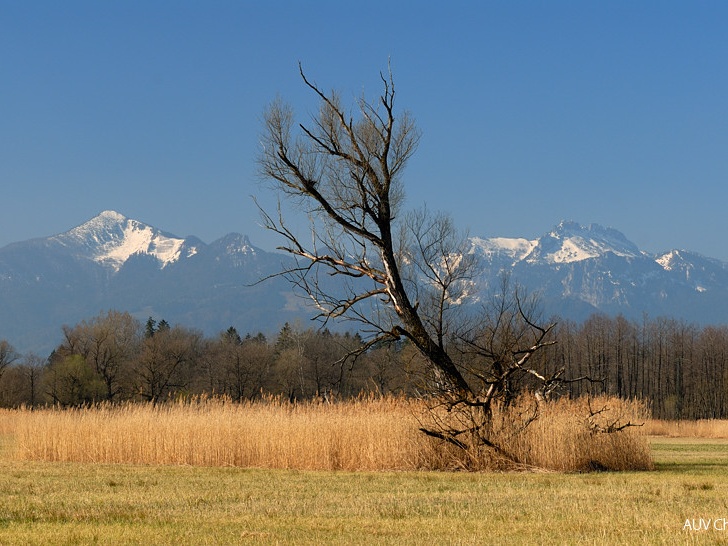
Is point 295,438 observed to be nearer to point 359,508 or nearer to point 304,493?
point 304,493

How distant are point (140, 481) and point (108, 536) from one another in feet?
25.0

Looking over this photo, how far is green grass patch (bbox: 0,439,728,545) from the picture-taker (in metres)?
10.5

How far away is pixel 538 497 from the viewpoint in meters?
14.5

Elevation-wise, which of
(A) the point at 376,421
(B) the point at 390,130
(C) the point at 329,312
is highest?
(B) the point at 390,130

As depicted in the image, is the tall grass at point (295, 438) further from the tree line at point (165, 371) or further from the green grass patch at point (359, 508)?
the tree line at point (165, 371)

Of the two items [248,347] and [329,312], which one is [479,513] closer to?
[329,312]

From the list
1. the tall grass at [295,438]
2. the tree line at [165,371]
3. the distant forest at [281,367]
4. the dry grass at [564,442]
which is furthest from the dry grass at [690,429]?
the tall grass at [295,438]

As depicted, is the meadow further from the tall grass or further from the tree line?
the tree line

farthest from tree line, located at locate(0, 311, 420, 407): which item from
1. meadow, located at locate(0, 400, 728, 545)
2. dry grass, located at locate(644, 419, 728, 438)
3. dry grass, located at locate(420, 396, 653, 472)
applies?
dry grass, located at locate(420, 396, 653, 472)

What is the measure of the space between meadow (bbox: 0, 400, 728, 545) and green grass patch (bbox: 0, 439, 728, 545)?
0.03 m

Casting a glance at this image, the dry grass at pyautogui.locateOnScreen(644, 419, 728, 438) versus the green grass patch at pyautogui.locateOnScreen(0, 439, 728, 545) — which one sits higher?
the green grass patch at pyautogui.locateOnScreen(0, 439, 728, 545)

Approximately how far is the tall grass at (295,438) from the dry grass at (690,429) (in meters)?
33.6

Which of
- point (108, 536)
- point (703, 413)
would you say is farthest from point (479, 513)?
point (703, 413)

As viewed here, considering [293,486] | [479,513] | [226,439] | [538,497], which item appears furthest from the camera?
[226,439]
